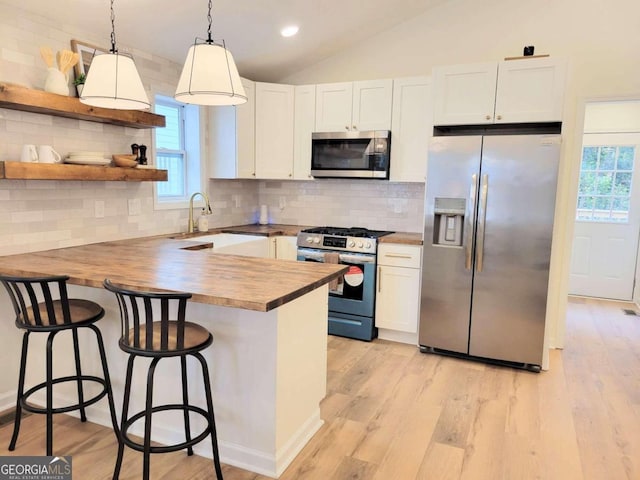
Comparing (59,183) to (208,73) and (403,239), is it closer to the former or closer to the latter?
(208,73)

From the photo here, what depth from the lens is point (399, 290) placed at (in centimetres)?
380

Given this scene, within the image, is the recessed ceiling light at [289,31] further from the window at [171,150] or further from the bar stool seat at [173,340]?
the bar stool seat at [173,340]

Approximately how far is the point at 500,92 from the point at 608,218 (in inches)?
121

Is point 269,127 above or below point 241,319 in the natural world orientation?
above

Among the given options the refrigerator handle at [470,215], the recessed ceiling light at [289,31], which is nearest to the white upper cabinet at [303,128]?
the recessed ceiling light at [289,31]

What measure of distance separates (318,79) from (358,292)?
2218 millimetres

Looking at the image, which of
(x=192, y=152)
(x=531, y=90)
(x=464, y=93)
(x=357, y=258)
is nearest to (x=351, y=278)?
(x=357, y=258)

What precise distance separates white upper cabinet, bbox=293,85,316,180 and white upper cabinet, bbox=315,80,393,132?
7 cm

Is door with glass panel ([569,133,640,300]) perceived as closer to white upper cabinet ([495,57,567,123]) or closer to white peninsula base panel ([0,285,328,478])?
white upper cabinet ([495,57,567,123])

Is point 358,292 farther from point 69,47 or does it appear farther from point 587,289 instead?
point 587,289

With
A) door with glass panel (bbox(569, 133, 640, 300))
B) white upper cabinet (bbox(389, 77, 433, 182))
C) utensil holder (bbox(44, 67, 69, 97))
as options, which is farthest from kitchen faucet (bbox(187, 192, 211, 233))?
door with glass panel (bbox(569, 133, 640, 300))

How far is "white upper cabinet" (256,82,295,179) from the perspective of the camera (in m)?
4.30

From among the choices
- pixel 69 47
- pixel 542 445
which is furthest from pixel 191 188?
pixel 542 445

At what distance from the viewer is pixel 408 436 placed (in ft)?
7.96
